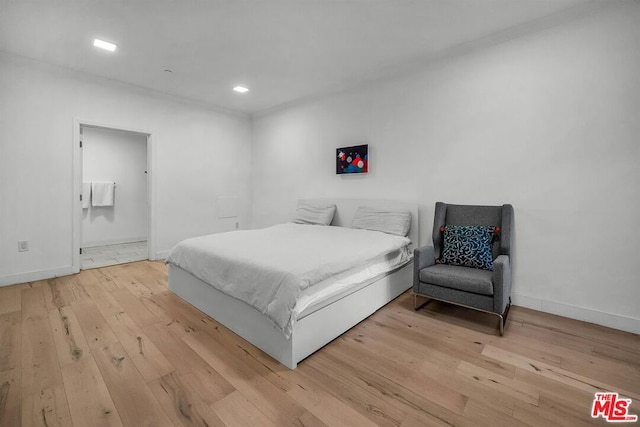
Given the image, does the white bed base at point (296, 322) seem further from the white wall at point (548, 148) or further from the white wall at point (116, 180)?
the white wall at point (116, 180)

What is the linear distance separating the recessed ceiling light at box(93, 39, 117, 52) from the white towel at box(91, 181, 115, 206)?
11.2 feet

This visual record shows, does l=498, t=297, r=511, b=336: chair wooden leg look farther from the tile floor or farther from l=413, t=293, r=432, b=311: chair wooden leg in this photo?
the tile floor

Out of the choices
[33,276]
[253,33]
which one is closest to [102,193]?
[33,276]

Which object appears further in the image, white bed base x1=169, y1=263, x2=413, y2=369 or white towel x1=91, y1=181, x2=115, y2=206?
white towel x1=91, y1=181, x2=115, y2=206

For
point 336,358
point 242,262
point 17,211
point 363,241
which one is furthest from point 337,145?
point 17,211

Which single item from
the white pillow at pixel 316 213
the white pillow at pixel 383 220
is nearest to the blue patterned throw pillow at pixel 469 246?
the white pillow at pixel 383 220

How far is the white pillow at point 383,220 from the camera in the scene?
331cm

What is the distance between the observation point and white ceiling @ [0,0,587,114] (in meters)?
2.35

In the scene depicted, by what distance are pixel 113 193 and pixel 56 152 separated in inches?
95.3

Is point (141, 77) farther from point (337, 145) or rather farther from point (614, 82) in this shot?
point (614, 82)

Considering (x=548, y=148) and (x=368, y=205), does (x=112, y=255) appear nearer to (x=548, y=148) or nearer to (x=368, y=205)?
(x=368, y=205)

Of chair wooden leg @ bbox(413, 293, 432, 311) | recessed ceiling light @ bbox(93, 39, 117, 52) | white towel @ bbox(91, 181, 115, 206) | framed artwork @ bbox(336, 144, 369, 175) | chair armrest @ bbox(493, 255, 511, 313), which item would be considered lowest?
chair wooden leg @ bbox(413, 293, 432, 311)

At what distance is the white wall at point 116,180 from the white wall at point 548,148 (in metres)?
5.35

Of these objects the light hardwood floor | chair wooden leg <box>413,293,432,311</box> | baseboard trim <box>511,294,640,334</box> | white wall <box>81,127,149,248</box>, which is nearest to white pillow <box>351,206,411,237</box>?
chair wooden leg <box>413,293,432,311</box>
